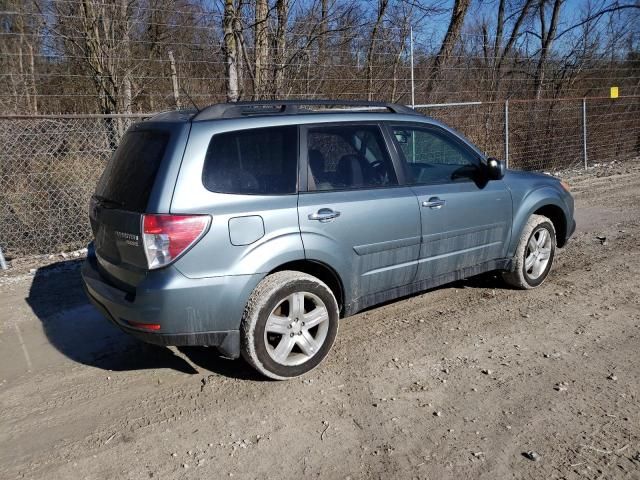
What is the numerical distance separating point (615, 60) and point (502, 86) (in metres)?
4.95

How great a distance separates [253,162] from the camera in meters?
3.52

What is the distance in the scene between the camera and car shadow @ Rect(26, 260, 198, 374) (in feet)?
13.3

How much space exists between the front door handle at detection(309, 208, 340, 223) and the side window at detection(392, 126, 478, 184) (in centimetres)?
85

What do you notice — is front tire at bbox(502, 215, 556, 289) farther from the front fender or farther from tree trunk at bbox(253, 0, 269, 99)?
tree trunk at bbox(253, 0, 269, 99)

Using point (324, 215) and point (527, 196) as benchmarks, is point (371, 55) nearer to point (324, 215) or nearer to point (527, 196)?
point (527, 196)

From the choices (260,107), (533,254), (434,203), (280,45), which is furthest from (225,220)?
(280,45)

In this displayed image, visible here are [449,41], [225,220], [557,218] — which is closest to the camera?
[225,220]

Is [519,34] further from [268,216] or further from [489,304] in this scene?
[268,216]

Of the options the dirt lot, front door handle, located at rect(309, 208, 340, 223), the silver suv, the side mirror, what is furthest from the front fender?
front door handle, located at rect(309, 208, 340, 223)

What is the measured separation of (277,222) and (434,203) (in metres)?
1.43

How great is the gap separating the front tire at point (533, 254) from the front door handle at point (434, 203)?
3.69 feet

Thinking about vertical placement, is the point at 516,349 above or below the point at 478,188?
below

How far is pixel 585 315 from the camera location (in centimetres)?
454

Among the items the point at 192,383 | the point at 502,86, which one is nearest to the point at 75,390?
the point at 192,383
